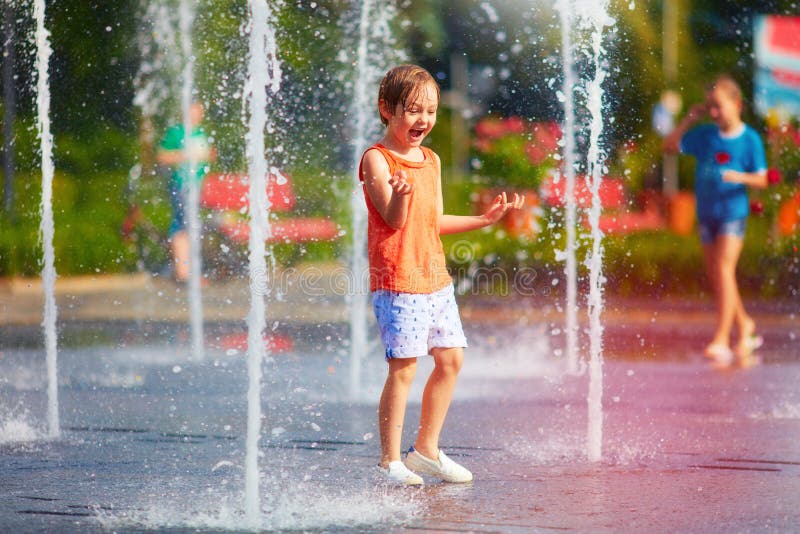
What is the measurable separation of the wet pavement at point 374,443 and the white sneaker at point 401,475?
4 centimetres

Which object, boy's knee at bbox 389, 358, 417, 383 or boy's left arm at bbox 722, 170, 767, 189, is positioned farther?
boy's left arm at bbox 722, 170, 767, 189

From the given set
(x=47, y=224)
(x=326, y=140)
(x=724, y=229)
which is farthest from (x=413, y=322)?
(x=326, y=140)

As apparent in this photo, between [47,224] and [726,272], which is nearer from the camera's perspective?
[47,224]

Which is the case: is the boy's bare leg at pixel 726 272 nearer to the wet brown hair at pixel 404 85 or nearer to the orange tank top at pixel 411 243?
the orange tank top at pixel 411 243

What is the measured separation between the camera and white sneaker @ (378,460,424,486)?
4012 millimetres

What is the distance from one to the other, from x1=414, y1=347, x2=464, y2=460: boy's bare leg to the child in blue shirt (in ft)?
13.3

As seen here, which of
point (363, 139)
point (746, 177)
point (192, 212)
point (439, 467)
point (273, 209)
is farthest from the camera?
point (273, 209)

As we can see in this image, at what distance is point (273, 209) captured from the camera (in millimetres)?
14953

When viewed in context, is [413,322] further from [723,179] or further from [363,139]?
[363,139]

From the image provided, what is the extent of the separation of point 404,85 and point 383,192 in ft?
1.10

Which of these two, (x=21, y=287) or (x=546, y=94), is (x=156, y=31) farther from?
(x=546, y=94)

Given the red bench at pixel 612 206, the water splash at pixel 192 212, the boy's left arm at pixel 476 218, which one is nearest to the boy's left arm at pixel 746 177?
the water splash at pixel 192 212

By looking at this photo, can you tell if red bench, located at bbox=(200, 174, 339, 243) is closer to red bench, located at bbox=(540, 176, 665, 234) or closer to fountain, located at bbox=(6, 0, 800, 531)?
red bench, located at bbox=(540, 176, 665, 234)

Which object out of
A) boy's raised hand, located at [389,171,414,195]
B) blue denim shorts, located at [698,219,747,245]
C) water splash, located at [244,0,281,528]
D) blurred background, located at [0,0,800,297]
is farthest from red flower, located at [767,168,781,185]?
boy's raised hand, located at [389,171,414,195]
